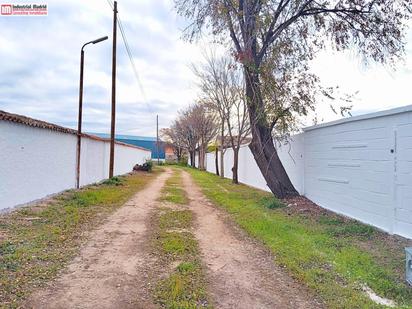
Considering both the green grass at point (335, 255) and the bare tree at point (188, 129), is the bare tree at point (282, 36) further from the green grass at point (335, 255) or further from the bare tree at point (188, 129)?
the bare tree at point (188, 129)

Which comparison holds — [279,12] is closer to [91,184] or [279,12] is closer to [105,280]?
[105,280]

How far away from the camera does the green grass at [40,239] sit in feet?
13.6

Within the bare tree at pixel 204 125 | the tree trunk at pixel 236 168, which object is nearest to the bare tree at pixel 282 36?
the tree trunk at pixel 236 168

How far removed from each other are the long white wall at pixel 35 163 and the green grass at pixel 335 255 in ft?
17.5

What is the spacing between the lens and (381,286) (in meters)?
4.27

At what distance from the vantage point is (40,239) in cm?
608

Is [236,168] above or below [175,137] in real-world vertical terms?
below

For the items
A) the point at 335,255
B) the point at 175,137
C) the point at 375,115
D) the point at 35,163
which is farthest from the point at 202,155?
the point at 335,255

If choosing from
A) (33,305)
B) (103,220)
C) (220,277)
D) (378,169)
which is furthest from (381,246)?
(103,220)

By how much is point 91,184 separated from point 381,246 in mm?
13400

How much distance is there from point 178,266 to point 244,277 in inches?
34.7

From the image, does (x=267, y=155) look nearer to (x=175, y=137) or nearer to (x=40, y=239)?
(x=40, y=239)

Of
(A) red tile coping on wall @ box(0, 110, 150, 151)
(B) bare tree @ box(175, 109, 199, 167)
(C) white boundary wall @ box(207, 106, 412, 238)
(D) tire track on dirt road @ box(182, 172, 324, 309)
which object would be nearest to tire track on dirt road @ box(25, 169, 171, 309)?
(D) tire track on dirt road @ box(182, 172, 324, 309)

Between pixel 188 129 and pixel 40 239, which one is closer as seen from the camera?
pixel 40 239
